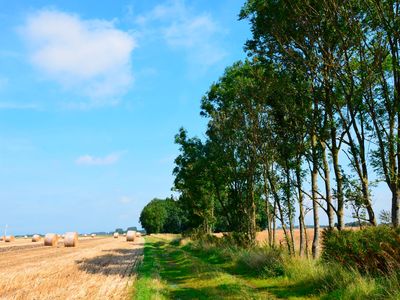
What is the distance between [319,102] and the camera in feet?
73.7

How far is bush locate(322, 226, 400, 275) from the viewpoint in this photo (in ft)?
45.9

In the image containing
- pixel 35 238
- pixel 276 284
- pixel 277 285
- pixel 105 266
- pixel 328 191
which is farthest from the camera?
pixel 35 238

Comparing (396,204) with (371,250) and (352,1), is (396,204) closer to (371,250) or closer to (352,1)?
(371,250)

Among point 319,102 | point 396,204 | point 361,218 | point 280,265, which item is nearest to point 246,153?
point 319,102

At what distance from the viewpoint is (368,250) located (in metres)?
15.8

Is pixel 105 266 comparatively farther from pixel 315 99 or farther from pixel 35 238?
pixel 35 238

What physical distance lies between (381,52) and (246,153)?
1799 cm

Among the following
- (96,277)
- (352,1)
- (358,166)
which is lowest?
(96,277)

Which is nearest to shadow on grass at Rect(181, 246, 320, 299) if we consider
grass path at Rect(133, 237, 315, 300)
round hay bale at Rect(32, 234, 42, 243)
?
grass path at Rect(133, 237, 315, 300)

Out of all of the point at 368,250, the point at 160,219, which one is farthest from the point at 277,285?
the point at 160,219

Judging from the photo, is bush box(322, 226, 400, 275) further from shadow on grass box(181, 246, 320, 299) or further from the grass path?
the grass path

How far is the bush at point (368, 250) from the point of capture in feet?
45.9

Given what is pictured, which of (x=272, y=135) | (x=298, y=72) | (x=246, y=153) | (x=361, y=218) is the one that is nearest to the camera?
(x=361, y=218)

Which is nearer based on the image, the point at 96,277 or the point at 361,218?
the point at 361,218
